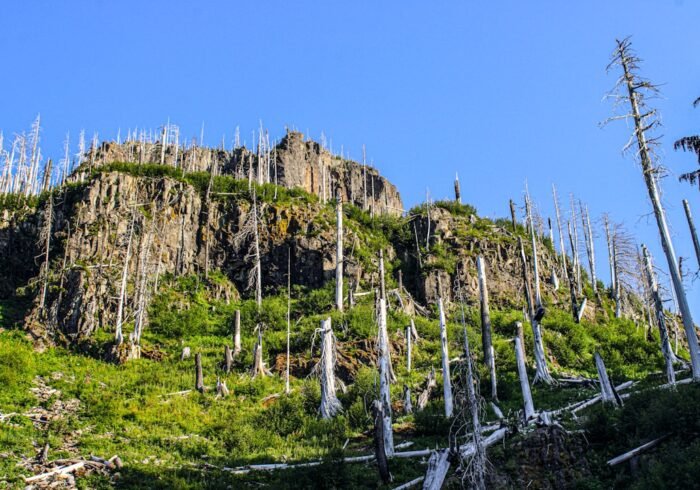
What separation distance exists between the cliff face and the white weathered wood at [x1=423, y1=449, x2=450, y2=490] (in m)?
57.3

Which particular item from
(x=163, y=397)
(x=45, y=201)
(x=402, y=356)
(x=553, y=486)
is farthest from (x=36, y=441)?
(x=45, y=201)

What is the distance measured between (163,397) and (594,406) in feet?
64.6

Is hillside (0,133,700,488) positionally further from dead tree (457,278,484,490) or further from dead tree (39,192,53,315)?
dead tree (457,278,484,490)

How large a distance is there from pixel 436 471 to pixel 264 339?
952 inches

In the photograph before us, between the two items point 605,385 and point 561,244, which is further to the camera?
point 561,244

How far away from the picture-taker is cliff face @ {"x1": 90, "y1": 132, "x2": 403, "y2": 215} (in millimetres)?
75125

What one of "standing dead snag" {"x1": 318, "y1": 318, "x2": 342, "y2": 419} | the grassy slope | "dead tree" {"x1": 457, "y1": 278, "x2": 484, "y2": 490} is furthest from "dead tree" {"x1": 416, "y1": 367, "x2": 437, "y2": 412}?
"dead tree" {"x1": 457, "y1": 278, "x2": 484, "y2": 490}

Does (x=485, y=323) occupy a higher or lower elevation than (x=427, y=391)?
higher

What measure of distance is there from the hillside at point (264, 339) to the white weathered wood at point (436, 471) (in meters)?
0.87

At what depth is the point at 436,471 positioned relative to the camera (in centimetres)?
1503

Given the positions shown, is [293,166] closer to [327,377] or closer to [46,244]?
[46,244]

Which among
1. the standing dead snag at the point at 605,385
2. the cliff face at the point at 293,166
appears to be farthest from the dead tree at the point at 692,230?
the cliff face at the point at 293,166

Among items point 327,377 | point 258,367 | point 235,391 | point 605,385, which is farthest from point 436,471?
point 258,367

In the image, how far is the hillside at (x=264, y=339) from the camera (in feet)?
61.1
